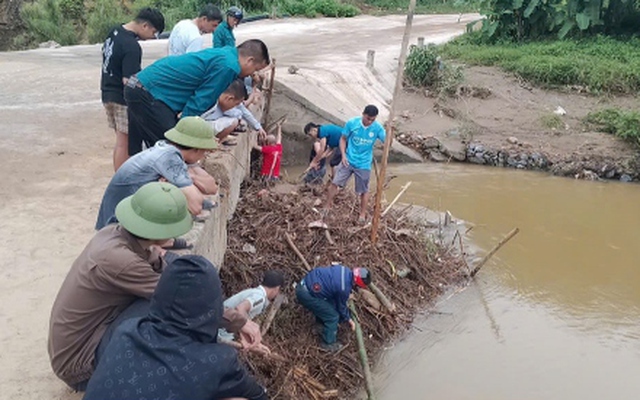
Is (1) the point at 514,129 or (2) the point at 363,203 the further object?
(1) the point at 514,129

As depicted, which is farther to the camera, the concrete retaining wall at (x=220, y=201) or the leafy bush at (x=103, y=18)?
the leafy bush at (x=103, y=18)

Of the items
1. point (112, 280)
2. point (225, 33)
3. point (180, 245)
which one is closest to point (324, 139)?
point (225, 33)

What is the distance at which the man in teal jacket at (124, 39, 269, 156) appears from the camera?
5.09 meters

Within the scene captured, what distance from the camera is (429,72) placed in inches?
646

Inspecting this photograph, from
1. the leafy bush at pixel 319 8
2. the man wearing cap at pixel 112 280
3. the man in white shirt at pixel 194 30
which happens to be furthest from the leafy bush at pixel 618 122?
the leafy bush at pixel 319 8

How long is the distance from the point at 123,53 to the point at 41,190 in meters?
1.65

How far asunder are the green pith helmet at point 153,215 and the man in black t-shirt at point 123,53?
108 inches

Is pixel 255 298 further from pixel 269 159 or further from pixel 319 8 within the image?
pixel 319 8

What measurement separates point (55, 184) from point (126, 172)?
292 centimetres

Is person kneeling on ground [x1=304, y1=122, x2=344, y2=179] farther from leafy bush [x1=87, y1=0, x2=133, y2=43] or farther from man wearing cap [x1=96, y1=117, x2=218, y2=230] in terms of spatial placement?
leafy bush [x1=87, y1=0, x2=133, y2=43]

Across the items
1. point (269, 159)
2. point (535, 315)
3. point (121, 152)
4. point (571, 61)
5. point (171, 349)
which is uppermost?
point (171, 349)

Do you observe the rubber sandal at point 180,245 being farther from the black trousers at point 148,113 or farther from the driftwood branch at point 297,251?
the driftwood branch at point 297,251

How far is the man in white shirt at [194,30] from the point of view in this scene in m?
6.89

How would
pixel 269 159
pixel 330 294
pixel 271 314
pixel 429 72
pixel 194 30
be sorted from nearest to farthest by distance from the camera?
pixel 271 314, pixel 330 294, pixel 194 30, pixel 269 159, pixel 429 72
